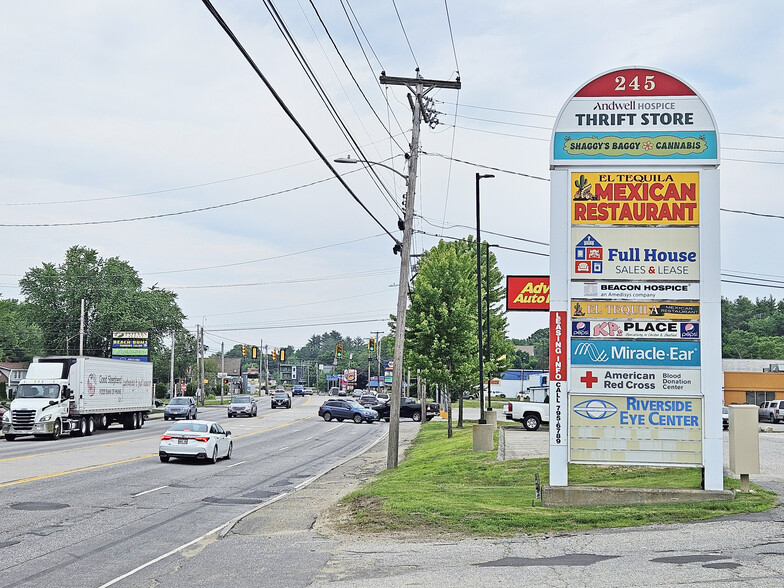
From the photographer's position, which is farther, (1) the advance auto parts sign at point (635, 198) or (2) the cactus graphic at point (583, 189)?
(2) the cactus graphic at point (583, 189)

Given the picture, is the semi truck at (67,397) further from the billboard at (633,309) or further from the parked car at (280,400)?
the parked car at (280,400)

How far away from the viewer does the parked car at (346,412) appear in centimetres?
6291

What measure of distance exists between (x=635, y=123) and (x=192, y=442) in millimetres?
17976

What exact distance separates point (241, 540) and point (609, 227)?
26.5 ft

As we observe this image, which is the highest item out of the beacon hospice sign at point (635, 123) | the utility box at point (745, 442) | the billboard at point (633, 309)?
the beacon hospice sign at point (635, 123)

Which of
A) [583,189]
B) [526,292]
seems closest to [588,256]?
[583,189]

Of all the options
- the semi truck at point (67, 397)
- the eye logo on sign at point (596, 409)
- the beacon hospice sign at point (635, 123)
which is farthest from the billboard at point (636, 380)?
the semi truck at point (67, 397)

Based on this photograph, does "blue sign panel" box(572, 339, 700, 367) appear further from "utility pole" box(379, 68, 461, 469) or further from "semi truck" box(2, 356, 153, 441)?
"semi truck" box(2, 356, 153, 441)

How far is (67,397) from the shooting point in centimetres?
4106

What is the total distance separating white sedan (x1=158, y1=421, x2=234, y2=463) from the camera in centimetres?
2738

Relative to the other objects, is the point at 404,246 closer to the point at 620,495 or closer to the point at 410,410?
the point at 620,495

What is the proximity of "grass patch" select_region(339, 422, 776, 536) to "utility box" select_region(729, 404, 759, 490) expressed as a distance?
1.55 ft

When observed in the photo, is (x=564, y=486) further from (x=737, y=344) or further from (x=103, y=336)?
(x=737, y=344)

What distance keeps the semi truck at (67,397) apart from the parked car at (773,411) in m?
43.6
